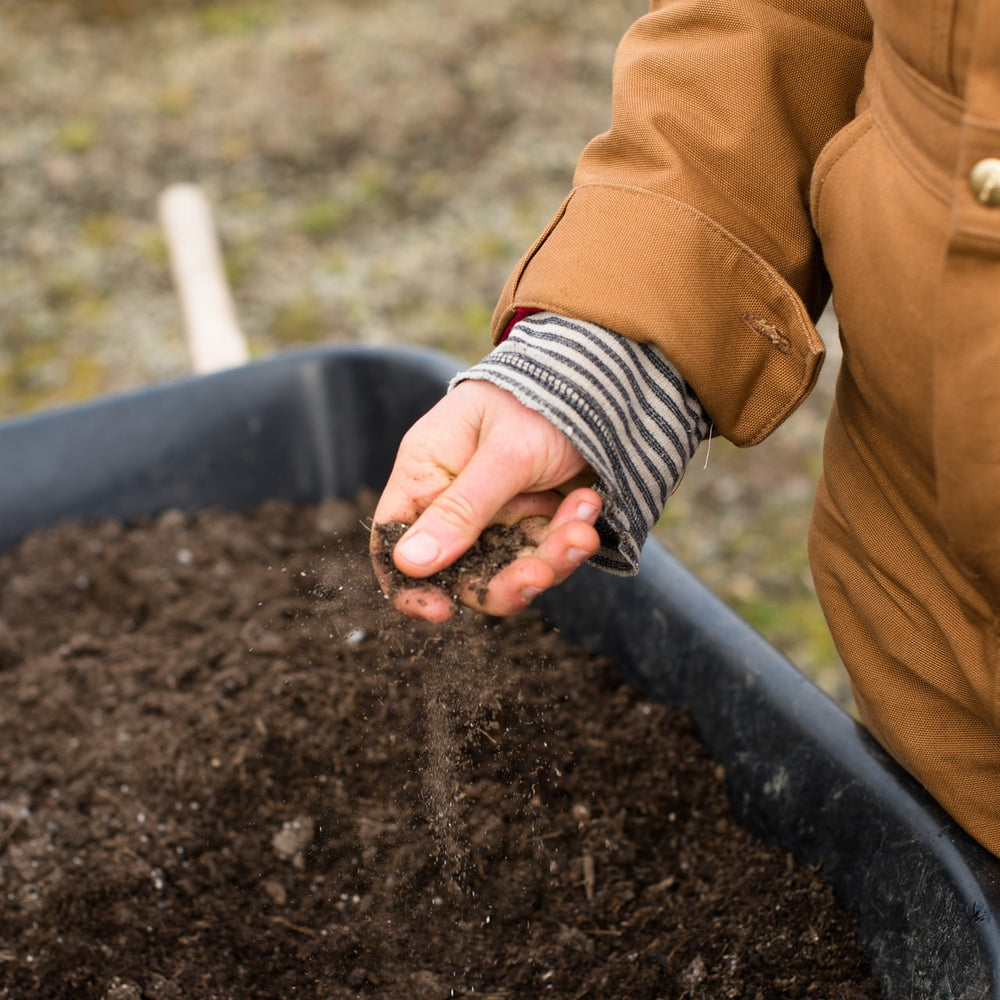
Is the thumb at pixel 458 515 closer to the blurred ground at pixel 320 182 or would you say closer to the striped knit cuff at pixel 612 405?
the striped knit cuff at pixel 612 405

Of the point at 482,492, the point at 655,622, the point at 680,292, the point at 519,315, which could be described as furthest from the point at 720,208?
the point at 655,622

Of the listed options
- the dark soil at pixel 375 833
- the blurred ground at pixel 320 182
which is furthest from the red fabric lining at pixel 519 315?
the blurred ground at pixel 320 182

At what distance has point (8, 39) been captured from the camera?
4.28 meters

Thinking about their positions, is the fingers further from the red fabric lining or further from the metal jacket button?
the metal jacket button

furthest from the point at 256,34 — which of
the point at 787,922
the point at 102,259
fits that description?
the point at 787,922

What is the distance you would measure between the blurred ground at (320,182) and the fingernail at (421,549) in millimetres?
1344

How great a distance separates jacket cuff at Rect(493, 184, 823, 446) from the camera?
2.96 feet

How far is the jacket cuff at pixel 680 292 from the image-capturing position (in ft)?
2.96

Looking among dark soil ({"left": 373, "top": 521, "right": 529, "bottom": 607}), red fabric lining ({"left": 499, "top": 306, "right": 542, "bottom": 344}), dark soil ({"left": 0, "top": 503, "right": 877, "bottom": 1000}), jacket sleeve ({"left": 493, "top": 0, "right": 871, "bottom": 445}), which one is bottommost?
dark soil ({"left": 0, "top": 503, "right": 877, "bottom": 1000})

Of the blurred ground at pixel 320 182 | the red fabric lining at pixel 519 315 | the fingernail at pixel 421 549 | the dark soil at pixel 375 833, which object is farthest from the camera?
the blurred ground at pixel 320 182

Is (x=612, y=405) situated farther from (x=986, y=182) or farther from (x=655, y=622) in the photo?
(x=655, y=622)

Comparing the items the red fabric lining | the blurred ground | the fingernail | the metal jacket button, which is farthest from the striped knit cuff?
the blurred ground

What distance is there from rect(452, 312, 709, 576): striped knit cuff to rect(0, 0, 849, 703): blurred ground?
115 centimetres

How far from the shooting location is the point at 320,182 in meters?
3.47
